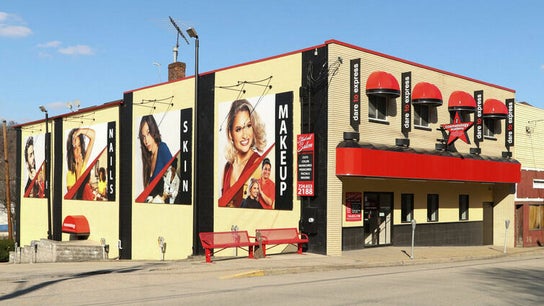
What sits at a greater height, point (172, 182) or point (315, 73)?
point (315, 73)

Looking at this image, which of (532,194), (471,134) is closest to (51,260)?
(471,134)

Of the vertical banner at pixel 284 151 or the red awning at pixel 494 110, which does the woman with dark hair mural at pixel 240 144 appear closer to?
the vertical banner at pixel 284 151

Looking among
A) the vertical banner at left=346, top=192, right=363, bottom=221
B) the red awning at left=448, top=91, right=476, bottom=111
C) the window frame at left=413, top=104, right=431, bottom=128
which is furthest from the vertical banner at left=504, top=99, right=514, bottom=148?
the vertical banner at left=346, top=192, right=363, bottom=221

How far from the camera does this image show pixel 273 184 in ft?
76.2

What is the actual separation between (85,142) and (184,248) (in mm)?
12170

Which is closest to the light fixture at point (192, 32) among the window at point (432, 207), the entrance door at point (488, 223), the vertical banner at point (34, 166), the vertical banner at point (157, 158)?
the vertical banner at point (157, 158)

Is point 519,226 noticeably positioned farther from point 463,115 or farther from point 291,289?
point 291,289

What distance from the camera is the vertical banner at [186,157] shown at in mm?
28031

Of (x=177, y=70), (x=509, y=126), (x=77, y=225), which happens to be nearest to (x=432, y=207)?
(x=509, y=126)

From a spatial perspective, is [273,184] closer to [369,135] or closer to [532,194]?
[369,135]

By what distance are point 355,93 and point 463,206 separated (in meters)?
11.2

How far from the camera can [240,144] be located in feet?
81.8

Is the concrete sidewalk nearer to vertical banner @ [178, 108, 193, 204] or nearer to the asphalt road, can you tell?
the asphalt road

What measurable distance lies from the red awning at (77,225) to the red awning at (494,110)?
22901 millimetres
